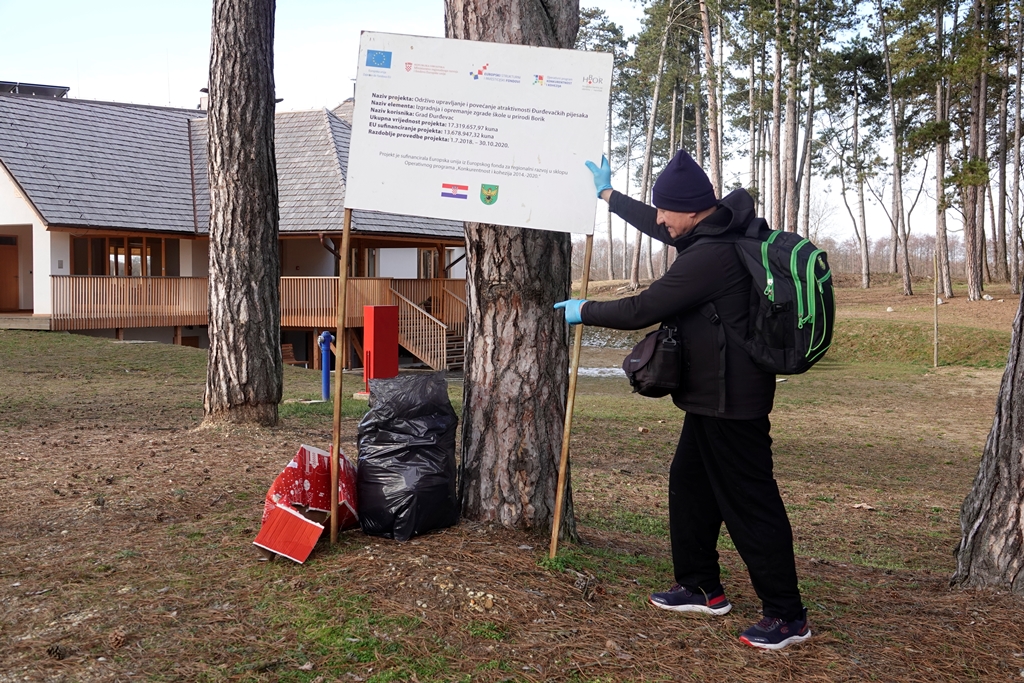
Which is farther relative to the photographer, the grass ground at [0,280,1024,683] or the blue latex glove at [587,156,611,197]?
the blue latex glove at [587,156,611,197]

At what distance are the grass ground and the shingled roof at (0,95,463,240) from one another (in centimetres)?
1722

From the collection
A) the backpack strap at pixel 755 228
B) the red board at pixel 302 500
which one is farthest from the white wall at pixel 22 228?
the backpack strap at pixel 755 228

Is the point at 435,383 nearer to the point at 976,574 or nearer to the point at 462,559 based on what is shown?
the point at 462,559

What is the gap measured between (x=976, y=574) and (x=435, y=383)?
272 cm

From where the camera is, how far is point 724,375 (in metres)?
3.46

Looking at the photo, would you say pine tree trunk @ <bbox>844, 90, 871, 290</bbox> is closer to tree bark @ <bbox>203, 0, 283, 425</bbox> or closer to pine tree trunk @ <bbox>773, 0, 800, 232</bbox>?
pine tree trunk @ <bbox>773, 0, 800, 232</bbox>

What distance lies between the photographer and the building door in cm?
2642

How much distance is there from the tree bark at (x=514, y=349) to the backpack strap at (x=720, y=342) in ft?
3.08

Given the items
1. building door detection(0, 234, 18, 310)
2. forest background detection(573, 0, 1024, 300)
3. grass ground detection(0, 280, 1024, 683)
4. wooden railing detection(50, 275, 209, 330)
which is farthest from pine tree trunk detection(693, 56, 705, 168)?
grass ground detection(0, 280, 1024, 683)

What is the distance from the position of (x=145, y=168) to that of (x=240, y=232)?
20589mm

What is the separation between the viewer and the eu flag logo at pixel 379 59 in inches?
159

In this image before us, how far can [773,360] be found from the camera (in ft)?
11.0

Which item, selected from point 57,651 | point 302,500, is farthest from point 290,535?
point 57,651

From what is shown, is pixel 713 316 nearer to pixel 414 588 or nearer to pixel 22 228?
pixel 414 588
